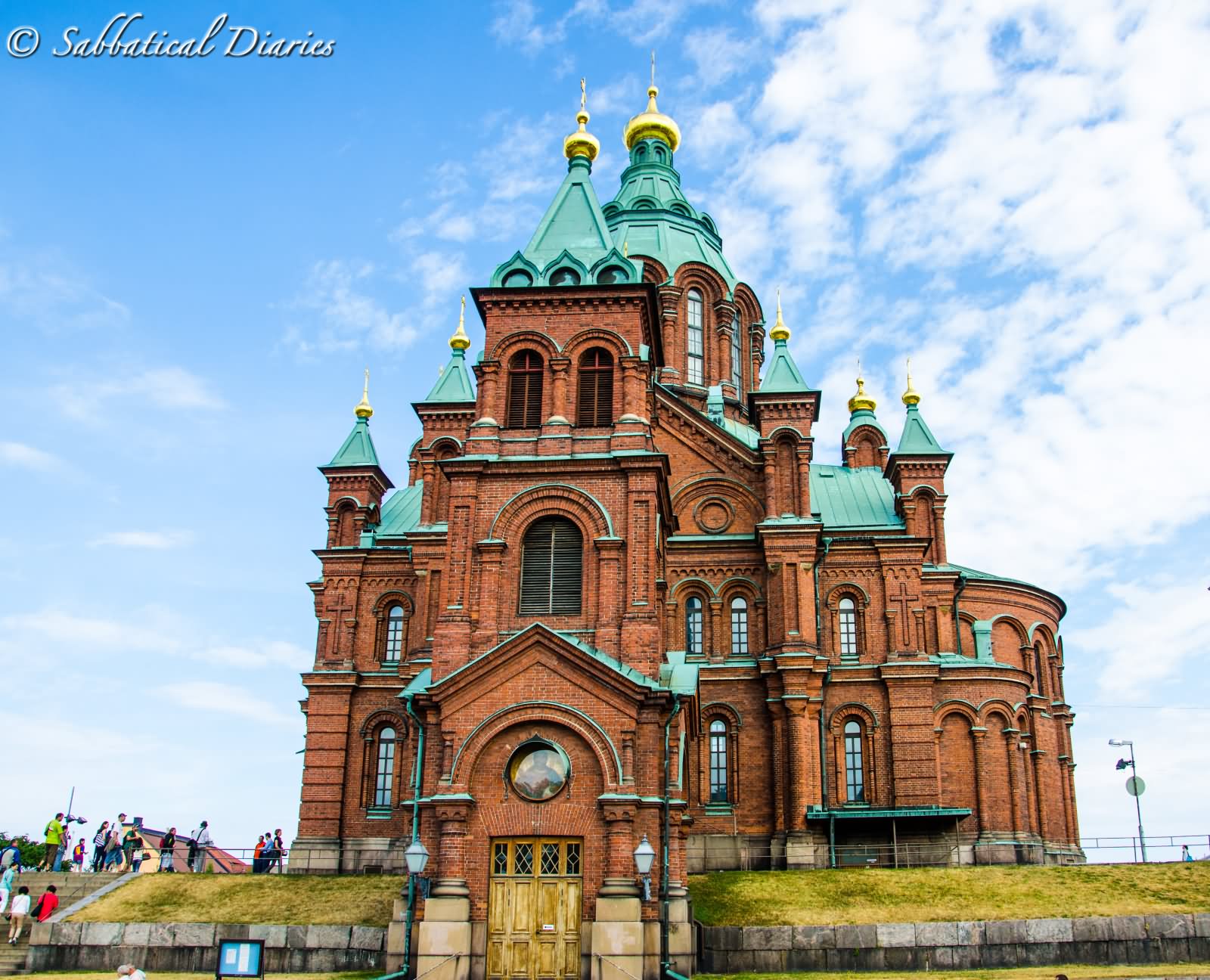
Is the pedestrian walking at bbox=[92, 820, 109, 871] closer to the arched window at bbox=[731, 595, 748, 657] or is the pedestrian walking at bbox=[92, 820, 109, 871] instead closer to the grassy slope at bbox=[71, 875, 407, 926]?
the grassy slope at bbox=[71, 875, 407, 926]

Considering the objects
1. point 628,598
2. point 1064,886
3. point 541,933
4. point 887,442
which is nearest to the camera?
point 541,933

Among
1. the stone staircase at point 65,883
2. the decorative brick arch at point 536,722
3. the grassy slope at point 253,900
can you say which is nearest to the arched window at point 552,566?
the decorative brick arch at point 536,722

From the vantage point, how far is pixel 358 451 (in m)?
41.8

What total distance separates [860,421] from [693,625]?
1269cm

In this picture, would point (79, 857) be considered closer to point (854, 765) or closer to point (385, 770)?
point (385, 770)

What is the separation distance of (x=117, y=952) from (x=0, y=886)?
3.97m

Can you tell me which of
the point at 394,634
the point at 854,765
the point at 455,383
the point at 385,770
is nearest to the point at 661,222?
the point at 455,383

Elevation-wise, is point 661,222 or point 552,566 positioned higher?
point 661,222

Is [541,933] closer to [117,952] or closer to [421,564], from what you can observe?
[117,952]

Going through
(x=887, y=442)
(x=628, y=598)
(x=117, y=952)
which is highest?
(x=887, y=442)

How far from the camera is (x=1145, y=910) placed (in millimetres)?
26391

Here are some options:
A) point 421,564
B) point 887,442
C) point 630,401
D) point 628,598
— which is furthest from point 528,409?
point 887,442

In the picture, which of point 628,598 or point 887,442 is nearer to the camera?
point 628,598

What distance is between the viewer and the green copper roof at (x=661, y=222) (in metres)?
47.5
